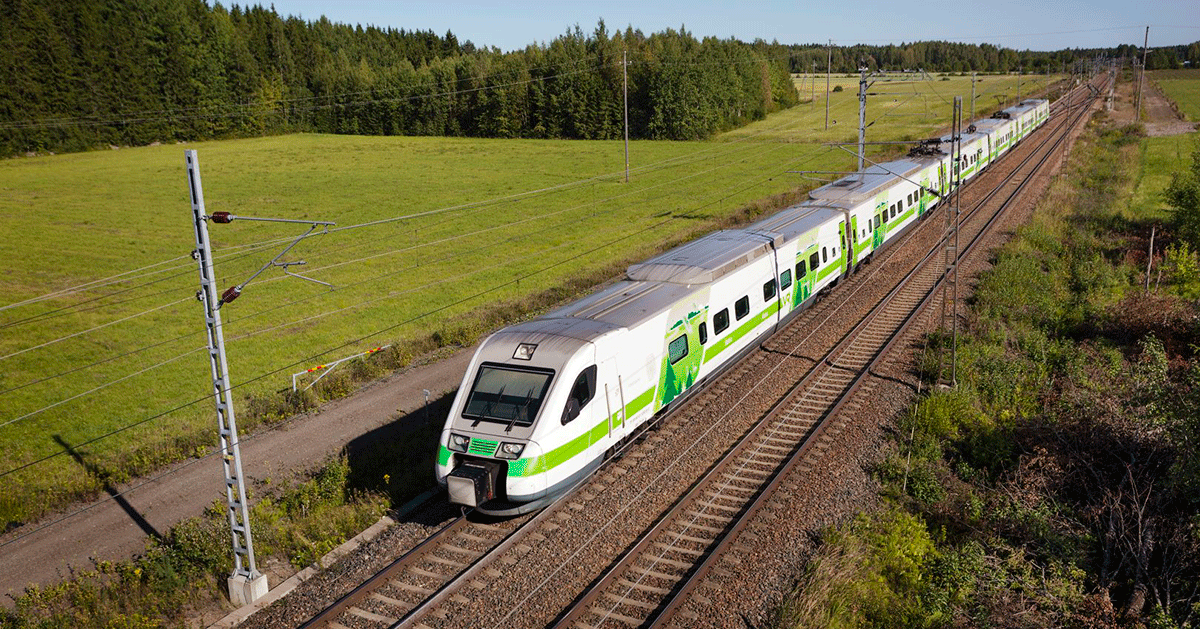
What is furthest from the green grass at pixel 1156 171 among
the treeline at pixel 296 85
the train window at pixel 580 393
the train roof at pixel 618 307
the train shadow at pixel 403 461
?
the treeline at pixel 296 85

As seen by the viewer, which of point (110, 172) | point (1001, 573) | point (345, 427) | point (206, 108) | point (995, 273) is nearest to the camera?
point (1001, 573)

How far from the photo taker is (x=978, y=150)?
1930 inches

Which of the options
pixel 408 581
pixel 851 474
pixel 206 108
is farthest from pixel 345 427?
pixel 206 108

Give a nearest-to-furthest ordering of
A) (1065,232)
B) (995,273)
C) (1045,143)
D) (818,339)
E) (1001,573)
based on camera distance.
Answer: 1. (1001,573)
2. (818,339)
3. (995,273)
4. (1065,232)
5. (1045,143)

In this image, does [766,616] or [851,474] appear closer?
[766,616]

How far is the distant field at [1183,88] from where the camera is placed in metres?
99.7

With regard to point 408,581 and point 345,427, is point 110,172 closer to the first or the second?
point 345,427

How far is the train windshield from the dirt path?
4.23 metres

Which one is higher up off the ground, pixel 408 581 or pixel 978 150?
pixel 978 150

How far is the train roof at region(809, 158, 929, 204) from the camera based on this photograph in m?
28.9

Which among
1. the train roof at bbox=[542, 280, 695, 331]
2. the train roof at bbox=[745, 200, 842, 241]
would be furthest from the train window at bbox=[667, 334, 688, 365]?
the train roof at bbox=[745, 200, 842, 241]

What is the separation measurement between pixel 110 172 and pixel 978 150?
8347 centimetres

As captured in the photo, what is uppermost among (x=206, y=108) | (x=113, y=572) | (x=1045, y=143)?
(x=206, y=108)

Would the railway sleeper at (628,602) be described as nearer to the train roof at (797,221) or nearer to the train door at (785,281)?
the train door at (785,281)
